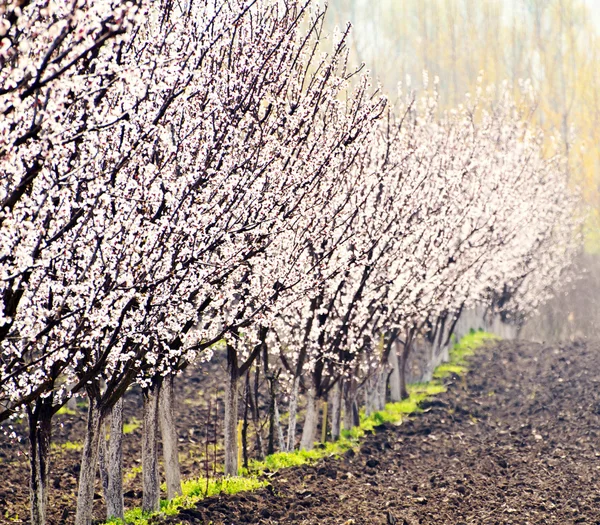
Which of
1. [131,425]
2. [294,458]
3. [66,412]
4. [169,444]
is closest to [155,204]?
[169,444]

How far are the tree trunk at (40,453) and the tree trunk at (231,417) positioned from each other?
13.7 ft

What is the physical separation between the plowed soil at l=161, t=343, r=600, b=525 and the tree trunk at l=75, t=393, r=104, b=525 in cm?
113

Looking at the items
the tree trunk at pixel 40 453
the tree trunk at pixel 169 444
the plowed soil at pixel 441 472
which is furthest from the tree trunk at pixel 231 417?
the tree trunk at pixel 40 453

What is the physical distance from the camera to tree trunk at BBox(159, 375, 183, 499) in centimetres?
1182

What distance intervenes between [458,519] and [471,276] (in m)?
12.0

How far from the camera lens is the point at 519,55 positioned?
65.9 metres

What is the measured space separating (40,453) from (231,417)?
4369mm

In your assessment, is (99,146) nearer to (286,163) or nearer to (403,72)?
(286,163)

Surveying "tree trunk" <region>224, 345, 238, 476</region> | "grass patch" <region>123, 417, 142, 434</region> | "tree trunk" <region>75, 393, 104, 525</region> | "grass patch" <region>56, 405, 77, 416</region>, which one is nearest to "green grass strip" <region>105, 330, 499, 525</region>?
"tree trunk" <region>224, 345, 238, 476</region>

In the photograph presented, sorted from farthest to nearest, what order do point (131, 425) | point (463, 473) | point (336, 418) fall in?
point (131, 425) < point (336, 418) < point (463, 473)

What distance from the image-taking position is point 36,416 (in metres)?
8.87

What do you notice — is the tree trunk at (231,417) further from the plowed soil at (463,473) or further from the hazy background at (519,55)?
the hazy background at (519,55)

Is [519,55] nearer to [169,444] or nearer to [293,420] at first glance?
[293,420]

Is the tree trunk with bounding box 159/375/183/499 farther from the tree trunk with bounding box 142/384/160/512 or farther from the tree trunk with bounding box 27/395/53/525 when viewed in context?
the tree trunk with bounding box 27/395/53/525
